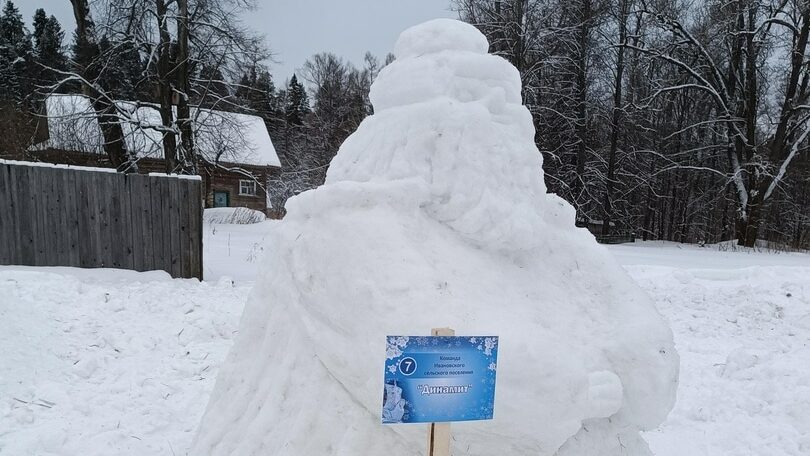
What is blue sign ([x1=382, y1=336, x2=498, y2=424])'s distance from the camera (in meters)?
1.94

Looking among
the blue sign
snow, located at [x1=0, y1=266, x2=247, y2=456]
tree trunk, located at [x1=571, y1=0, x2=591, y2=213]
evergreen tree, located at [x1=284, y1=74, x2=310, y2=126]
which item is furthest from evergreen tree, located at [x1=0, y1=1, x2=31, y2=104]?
the blue sign

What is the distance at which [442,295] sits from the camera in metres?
2.36

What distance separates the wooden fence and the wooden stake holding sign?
7720 mm

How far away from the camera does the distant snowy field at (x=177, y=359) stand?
3.98m

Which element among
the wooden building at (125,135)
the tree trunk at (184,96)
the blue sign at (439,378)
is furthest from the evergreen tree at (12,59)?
the blue sign at (439,378)

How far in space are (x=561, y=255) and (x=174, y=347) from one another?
189 inches

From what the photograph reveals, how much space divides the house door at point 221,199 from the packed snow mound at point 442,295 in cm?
2952

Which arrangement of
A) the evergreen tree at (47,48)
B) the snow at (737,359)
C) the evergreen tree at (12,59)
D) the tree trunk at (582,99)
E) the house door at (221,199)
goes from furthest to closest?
the house door at (221,199)
the evergreen tree at (12,59)
the evergreen tree at (47,48)
the tree trunk at (582,99)
the snow at (737,359)

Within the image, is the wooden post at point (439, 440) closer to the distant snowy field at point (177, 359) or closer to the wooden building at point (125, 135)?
the distant snowy field at point (177, 359)

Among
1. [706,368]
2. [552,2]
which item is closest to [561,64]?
[552,2]

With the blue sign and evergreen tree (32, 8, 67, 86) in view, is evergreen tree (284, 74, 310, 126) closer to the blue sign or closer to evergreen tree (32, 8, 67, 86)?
evergreen tree (32, 8, 67, 86)

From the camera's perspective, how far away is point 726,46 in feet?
67.7

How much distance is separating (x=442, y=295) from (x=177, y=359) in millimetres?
4286

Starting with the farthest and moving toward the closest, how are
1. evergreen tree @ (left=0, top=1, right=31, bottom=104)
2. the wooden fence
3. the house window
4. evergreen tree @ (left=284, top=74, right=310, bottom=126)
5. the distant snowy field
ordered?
evergreen tree @ (left=284, top=74, right=310, bottom=126) → the house window → evergreen tree @ (left=0, top=1, right=31, bottom=104) → the wooden fence → the distant snowy field
